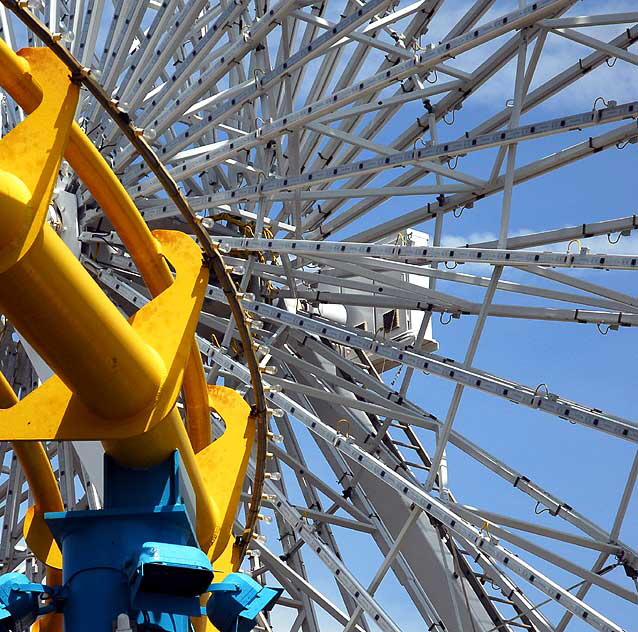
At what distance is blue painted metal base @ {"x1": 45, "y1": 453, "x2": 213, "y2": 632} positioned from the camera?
8.92 meters

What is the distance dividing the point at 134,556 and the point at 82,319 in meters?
1.94

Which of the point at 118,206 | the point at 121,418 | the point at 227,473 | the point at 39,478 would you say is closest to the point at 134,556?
the point at 121,418

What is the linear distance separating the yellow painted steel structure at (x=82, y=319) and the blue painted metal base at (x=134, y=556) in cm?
24

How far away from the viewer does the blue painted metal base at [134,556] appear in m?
8.92

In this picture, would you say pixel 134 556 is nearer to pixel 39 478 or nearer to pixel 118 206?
pixel 39 478

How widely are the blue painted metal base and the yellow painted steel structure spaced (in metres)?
0.24

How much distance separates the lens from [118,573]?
9.23 metres

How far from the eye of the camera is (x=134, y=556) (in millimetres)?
9258

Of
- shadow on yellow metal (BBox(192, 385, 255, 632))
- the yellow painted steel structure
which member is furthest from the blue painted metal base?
shadow on yellow metal (BBox(192, 385, 255, 632))

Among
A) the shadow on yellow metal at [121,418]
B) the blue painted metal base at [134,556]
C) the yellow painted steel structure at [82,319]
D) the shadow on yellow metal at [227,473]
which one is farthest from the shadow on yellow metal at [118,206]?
the blue painted metal base at [134,556]

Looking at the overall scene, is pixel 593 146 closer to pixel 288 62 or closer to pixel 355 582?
pixel 288 62

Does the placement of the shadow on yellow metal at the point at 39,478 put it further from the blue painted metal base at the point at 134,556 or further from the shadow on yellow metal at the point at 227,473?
the blue painted metal base at the point at 134,556

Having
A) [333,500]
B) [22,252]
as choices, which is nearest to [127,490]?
[22,252]

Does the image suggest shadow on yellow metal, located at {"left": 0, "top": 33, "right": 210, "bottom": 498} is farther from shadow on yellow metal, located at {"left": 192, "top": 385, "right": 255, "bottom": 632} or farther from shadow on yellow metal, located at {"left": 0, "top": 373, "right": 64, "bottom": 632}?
shadow on yellow metal, located at {"left": 0, "top": 373, "right": 64, "bottom": 632}
